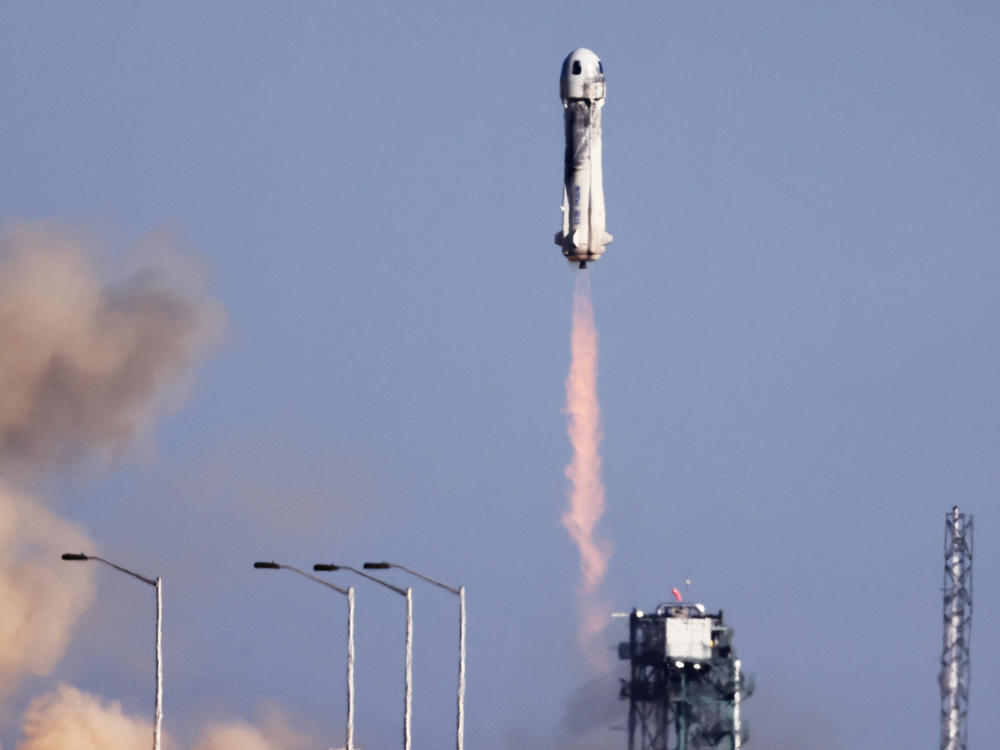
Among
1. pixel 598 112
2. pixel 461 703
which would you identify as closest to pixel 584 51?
pixel 598 112

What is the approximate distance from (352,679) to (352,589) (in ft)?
15.7

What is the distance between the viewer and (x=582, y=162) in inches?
7190

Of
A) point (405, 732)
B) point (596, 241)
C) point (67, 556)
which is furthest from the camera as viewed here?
point (596, 241)

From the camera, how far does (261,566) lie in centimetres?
14325

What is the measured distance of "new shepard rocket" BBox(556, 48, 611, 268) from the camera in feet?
596

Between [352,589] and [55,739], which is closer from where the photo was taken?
[352,589]

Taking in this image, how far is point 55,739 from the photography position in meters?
189

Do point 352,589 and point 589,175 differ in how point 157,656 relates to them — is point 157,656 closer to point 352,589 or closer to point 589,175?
point 352,589

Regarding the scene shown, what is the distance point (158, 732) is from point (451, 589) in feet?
48.3

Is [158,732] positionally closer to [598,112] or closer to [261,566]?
[261,566]

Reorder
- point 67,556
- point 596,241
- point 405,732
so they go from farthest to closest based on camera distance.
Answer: point 596,241, point 405,732, point 67,556

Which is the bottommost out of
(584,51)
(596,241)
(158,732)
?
(158,732)

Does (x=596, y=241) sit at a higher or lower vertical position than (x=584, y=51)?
lower

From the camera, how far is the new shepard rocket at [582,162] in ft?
596
